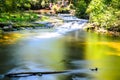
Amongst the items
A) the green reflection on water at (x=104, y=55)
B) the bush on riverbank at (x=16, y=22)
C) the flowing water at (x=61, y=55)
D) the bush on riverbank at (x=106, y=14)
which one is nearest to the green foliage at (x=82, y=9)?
the bush on riverbank at (x=16, y=22)

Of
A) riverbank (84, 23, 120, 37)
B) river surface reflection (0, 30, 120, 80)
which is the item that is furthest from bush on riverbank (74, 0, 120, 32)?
river surface reflection (0, 30, 120, 80)

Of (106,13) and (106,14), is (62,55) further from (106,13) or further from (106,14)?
(106,13)

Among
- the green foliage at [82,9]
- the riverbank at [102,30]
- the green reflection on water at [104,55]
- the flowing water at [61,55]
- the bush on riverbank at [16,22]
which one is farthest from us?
the green foliage at [82,9]

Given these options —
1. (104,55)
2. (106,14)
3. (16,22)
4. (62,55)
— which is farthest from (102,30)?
(62,55)

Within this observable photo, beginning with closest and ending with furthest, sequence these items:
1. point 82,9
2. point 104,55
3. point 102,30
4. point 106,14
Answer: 1. point 104,55
2. point 106,14
3. point 102,30
4. point 82,9

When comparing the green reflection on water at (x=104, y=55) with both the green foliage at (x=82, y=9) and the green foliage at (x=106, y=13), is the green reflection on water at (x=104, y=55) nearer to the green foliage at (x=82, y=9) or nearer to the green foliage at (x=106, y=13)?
the green foliage at (x=106, y=13)

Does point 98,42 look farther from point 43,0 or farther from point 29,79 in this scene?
point 43,0

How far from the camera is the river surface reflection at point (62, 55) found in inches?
973

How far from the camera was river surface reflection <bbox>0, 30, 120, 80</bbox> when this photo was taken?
81.1ft

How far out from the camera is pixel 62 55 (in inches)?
1224

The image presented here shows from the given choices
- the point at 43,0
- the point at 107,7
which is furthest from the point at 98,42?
the point at 43,0

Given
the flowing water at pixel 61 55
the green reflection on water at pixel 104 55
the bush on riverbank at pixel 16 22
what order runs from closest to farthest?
the flowing water at pixel 61 55
the green reflection on water at pixel 104 55
the bush on riverbank at pixel 16 22

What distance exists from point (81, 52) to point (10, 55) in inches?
316

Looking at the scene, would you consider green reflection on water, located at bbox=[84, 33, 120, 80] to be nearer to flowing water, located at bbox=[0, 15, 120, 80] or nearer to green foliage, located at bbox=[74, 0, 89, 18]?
flowing water, located at bbox=[0, 15, 120, 80]
